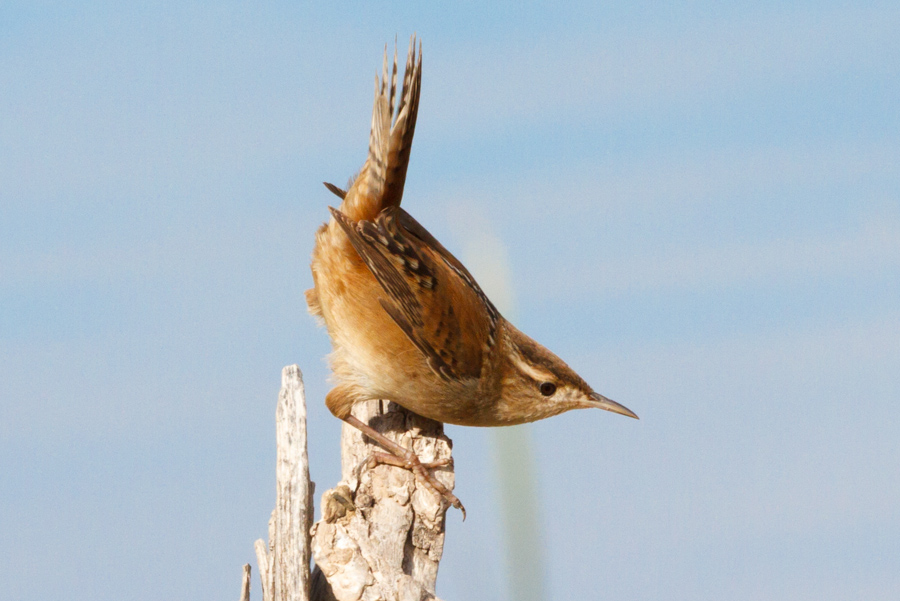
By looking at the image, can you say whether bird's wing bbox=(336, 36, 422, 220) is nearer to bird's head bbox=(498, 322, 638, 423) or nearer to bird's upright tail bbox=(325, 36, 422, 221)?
bird's upright tail bbox=(325, 36, 422, 221)

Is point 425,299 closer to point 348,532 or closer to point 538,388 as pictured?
point 538,388

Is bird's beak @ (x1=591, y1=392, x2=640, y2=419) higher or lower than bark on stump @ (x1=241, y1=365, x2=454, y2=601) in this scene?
higher

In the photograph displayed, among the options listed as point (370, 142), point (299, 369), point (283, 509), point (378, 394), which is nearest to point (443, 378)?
point (378, 394)

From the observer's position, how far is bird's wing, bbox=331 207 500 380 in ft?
16.7

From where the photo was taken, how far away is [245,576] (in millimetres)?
4820

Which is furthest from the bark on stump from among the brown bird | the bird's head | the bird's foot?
the bird's head

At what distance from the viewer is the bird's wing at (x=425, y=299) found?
509 centimetres

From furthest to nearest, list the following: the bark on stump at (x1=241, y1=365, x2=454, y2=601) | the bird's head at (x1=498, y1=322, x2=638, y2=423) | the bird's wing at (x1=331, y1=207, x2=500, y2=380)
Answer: the bird's head at (x1=498, y1=322, x2=638, y2=423) < the bird's wing at (x1=331, y1=207, x2=500, y2=380) < the bark on stump at (x1=241, y1=365, x2=454, y2=601)

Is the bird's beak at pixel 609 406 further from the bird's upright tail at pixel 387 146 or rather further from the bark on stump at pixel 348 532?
the bird's upright tail at pixel 387 146

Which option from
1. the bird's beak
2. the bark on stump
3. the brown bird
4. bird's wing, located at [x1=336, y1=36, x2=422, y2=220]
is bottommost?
the bark on stump

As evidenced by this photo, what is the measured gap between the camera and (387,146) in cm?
519

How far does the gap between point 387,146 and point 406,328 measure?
115 cm

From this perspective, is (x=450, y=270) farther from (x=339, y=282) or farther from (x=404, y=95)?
(x=404, y=95)

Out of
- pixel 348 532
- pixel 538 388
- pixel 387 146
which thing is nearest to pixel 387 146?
pixel 387 146
